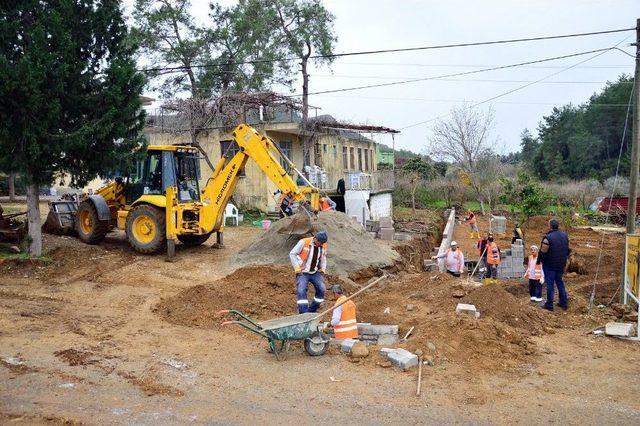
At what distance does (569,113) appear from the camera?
66062mm

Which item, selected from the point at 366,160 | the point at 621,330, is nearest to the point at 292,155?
the point at 366,160

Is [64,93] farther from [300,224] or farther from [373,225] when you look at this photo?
[373,225]

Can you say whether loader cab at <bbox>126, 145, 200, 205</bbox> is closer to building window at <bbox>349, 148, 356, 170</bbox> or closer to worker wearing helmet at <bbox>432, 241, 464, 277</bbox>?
worker wearing helmet at <bbox>432, 241, 464, 277</bbox>

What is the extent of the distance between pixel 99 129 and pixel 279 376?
851cm

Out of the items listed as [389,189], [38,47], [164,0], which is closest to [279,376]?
[38,47]

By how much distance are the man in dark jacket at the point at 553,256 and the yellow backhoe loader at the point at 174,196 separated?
5.63 meters

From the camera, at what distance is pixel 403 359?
779 centimetres

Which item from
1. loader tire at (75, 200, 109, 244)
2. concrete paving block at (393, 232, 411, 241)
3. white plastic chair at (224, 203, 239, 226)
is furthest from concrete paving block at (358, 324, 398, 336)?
white plastic chair at (224, 203, 239, 226)

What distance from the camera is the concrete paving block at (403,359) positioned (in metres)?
7.74

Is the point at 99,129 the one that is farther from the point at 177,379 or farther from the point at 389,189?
the point at 389,189

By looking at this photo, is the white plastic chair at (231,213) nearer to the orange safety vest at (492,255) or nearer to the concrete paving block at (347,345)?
the orange safety vest at (492,255)

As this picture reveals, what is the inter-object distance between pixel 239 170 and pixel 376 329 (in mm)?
7616

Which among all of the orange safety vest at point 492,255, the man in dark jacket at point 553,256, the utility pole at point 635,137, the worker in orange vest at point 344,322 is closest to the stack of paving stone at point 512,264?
the orange safety vest at point 492,255

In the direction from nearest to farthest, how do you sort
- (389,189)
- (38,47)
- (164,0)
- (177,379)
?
(177,379)
(38,47)
(164,0)
(389,189)
